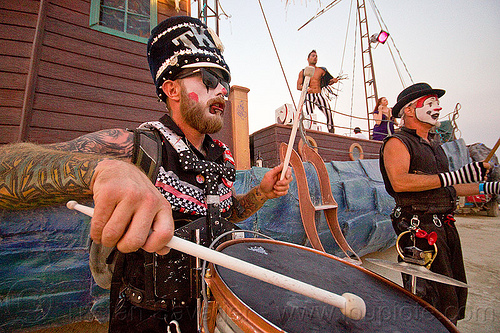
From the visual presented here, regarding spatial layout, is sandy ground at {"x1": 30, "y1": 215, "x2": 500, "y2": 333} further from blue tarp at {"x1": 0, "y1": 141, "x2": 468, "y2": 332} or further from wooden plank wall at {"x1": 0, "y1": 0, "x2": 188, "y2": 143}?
wooden plank wall at {"x1": 0, "y1": 0, "x2": 188, "y2": 143}

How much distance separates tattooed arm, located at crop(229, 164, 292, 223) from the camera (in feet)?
4.79

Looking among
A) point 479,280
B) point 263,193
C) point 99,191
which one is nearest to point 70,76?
point 263,193

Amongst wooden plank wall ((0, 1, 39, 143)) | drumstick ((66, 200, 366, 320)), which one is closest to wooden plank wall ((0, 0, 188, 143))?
wooden plank wall ((0, 1, 39, 143))

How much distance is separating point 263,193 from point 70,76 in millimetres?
3610

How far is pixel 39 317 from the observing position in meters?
1.88

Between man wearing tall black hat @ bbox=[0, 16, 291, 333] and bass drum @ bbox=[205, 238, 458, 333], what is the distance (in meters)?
0.27

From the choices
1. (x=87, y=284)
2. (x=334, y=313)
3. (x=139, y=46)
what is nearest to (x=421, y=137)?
(x=334, y=313)

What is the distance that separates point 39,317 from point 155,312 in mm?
1701

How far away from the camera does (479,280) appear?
11.3 feet

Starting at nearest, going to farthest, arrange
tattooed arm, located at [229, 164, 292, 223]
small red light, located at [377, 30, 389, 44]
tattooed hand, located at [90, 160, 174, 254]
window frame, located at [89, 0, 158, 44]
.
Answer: tattooed hand, located at [90, 160, 174, 254], tattooed arm, located at [229, 164, 292, 223], window frame, located at [89, 0, 158, 44], small red light, located at [377, 30, 389, 44]

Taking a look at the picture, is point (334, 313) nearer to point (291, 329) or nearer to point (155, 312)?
point (291, 329)

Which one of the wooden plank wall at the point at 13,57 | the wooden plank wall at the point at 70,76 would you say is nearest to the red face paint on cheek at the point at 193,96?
the wooden plank wall at the point at 70,76

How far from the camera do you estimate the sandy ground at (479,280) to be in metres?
2.43

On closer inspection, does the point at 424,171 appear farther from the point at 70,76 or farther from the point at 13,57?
the point at 13,57
